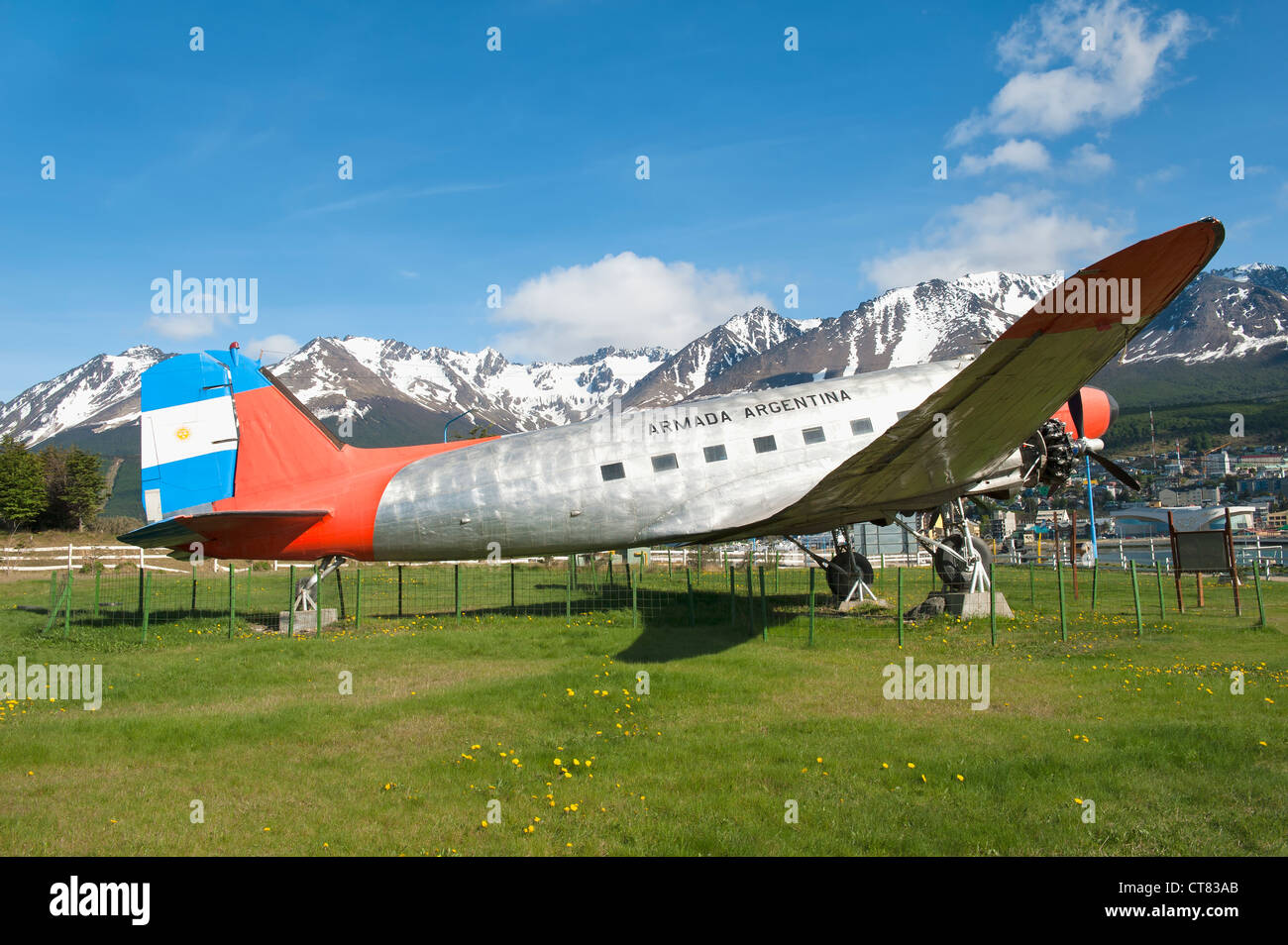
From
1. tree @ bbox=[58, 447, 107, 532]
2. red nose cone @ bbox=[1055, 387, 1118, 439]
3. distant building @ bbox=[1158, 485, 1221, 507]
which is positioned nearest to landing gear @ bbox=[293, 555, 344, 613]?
red nose cone @ bbox=[1055, 387, 1118, 439]

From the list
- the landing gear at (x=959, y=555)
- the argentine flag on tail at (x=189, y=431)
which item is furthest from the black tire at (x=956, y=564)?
the argentine flag on tail at (x=189, y=431)

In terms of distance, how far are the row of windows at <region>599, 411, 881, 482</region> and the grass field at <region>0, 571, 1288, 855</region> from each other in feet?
14.1

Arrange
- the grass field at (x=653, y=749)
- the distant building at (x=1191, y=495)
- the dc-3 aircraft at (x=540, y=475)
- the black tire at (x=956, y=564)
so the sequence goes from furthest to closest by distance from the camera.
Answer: the distant building at (x=1191, y=495) < the black tire at (x=956, y=564) < the dc-3 aircraft at (x=540, y=475) < the grass field at (x=653, y=749)

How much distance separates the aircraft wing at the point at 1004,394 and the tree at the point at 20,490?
66517 mm

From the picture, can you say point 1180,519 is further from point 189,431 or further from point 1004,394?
point 189,431

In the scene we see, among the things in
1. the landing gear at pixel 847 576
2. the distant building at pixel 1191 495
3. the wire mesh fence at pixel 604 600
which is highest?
the distant building at pixel 1191 495

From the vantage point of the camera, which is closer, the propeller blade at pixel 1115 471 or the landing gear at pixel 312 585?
the landing gear at pixel 312 585

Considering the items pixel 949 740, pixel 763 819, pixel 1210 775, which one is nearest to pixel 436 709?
pixel 763 819

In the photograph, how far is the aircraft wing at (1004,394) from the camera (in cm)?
1184

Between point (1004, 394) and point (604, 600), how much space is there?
53.4 ft

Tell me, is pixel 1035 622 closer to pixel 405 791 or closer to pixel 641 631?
pixel 641 631

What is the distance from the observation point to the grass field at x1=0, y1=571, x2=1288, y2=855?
25.9ft

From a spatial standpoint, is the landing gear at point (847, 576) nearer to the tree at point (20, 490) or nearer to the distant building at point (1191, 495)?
the tree at point (20, 490)

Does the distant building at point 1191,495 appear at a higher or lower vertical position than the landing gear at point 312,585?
higher
